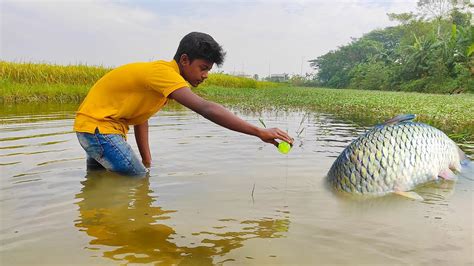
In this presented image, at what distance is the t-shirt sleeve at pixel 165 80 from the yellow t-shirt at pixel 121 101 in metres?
0.09

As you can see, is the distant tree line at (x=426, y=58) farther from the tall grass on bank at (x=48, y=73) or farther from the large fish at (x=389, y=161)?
the tall grass on bank at (x=48, y=73)

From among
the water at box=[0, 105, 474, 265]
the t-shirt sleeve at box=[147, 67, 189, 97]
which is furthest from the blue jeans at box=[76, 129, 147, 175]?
the t-shirt sleeve at box=[147, 67, 189, 97]

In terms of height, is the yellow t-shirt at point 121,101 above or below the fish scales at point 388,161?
above

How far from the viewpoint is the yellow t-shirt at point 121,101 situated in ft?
10.3

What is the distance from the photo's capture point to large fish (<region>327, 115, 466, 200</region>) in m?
3.06

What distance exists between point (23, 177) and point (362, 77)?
3754 cm

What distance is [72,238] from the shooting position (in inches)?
87.1

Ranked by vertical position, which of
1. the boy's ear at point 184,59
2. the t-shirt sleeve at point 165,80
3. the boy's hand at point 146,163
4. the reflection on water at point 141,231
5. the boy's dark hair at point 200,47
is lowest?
the reflection on water at point 141,231

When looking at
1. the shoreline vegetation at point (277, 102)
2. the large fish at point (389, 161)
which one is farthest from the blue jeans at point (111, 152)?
the shoreline vegetation at point (277, 102)

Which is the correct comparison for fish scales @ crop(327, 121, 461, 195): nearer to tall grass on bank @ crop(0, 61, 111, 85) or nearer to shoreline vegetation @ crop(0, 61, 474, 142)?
shoreline vegetation @ crop(0, 61, 474, 142)

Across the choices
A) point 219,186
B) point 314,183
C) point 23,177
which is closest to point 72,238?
point 219,186

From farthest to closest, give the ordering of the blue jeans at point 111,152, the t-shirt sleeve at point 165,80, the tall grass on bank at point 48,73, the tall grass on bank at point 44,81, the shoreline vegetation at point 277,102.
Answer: the tall grass on bank at point 48,73 < the tall grass on bank at point 44,81 < the shoreline vegetation at point 277,102 < the blue jeans at point 111,152 < the t-shirt sleeve at point 165,80

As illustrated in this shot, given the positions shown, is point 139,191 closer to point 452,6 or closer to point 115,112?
point 115,112

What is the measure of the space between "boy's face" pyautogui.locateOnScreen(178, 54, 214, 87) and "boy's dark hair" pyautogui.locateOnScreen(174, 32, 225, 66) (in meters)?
0.03
